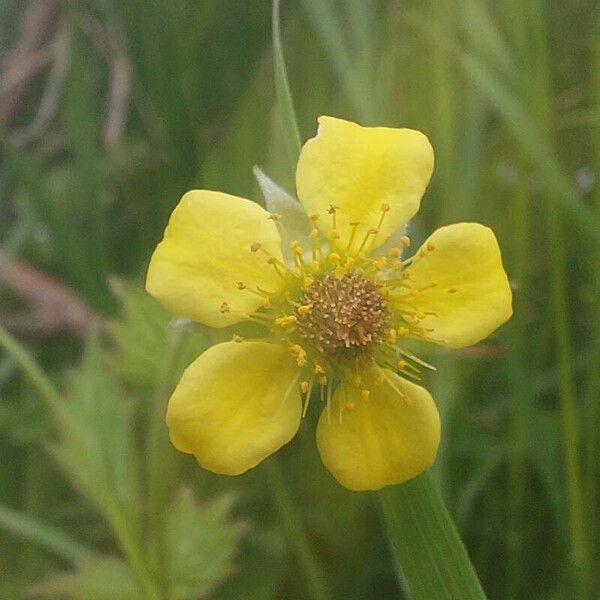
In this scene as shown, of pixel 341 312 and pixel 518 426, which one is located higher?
pixel 341 312

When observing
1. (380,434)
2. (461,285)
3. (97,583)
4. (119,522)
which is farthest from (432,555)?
(97,583)

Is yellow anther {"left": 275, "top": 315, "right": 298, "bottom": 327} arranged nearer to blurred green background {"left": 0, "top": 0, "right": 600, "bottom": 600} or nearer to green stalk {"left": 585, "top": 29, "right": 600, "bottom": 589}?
blurred green background {"left": 0, "top": 0, "right": 600, "bottom": 600}

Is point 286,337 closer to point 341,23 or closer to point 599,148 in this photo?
point 599,148

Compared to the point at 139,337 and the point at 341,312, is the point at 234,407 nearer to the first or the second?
the point at 341,312

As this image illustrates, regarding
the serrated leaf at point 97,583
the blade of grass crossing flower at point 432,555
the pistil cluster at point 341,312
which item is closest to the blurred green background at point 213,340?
the serrated leaf at point 97,583

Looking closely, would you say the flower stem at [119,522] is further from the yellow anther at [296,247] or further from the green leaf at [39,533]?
the yellow anther at [296,247]
